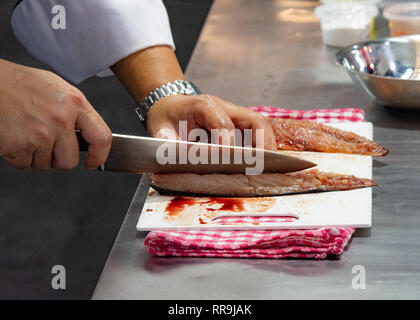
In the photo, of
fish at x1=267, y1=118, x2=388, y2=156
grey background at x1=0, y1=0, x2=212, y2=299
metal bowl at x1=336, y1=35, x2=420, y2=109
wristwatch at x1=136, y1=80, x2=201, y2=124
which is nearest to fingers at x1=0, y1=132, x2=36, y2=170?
wristwatch at x1=136, y1=80, x2=201, y2=124

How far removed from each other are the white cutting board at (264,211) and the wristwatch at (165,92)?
381mm

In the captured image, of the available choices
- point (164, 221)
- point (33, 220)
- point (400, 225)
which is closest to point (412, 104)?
point (400, 225)

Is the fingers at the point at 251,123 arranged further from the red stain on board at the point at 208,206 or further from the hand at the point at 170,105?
the red stain on board at the point at 208,206

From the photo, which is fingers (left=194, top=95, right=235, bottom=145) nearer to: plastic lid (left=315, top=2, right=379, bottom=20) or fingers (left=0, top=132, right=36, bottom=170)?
fingers (left=0, top=132, right=36, bottom=170)

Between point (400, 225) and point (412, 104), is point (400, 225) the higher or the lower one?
the lower one

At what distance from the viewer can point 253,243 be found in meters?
1.30

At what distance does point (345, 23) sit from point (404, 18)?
23 cm

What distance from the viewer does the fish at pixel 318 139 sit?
168 centimetres

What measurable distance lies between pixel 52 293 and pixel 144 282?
1.68 metres

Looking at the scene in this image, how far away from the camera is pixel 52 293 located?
110 inches

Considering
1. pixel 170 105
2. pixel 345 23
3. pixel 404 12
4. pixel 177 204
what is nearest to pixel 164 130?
pixel 170 105

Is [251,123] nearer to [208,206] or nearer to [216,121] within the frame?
[216,121]

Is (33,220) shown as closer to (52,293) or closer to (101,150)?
(52,293)

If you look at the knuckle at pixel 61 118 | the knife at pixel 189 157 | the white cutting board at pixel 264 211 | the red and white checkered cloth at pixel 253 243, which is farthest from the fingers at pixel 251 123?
the knuckle at pixel 61 118
